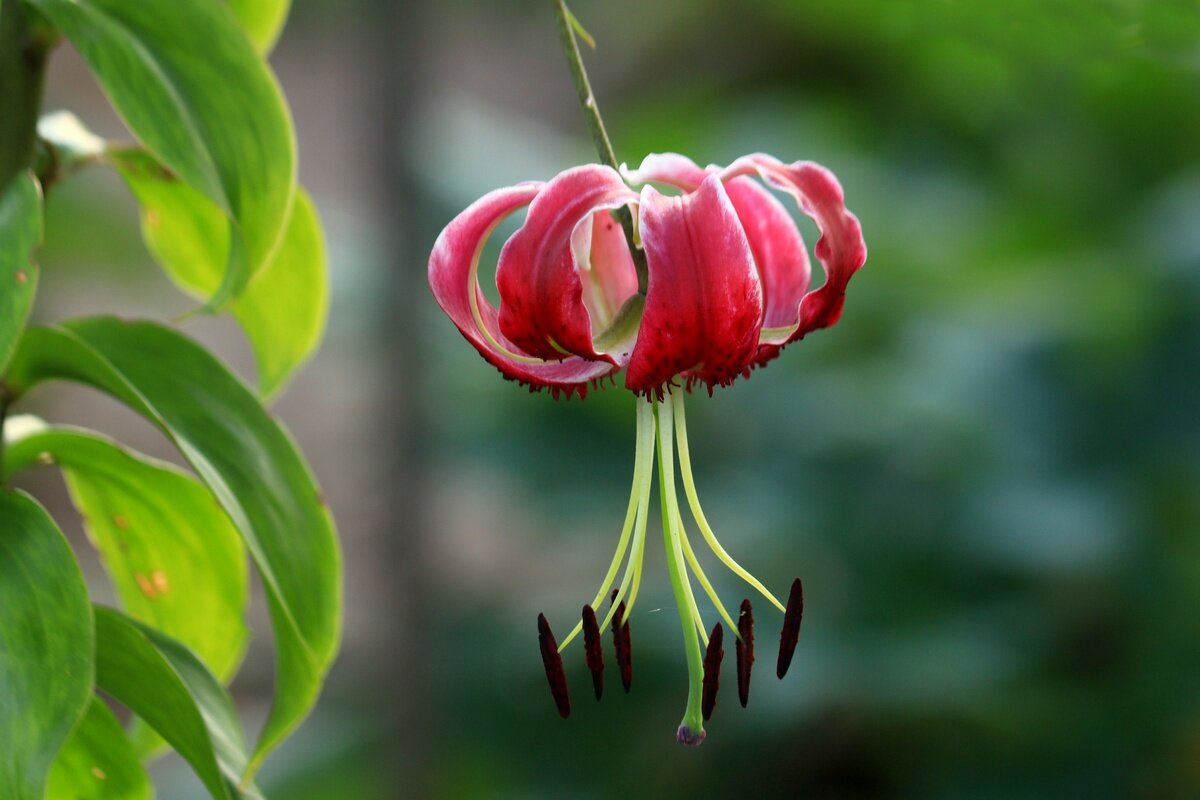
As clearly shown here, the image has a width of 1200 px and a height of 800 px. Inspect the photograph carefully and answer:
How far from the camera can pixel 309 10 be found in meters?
3.53

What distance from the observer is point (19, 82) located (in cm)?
48

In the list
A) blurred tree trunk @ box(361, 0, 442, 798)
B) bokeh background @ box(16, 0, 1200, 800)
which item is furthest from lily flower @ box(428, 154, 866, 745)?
blurred tree trunk @ box(361, 0, 442, 798)

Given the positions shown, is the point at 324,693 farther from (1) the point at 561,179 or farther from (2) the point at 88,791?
(1) the point at 561,179

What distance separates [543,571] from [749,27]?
1.68 meters

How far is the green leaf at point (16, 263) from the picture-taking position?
1.34ft

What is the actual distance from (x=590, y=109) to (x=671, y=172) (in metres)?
0.05

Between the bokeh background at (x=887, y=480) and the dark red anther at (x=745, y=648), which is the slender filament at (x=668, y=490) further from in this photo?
the bokeh background at (x=887, y=480)

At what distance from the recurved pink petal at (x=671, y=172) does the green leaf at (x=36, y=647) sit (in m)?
0.22

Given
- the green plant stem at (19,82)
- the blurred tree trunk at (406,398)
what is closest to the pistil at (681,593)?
the green plant stem at (19,82)

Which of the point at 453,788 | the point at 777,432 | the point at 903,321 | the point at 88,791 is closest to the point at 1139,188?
the point at 903,321

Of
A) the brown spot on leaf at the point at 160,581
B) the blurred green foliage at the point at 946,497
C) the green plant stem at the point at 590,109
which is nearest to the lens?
the green plant stem at the point at 590,109

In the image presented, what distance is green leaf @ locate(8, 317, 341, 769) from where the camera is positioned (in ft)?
1.68

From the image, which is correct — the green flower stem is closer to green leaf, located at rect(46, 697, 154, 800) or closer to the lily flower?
the lily flower

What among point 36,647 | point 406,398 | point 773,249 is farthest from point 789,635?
point 406,398
